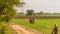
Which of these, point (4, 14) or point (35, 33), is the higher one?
point (4, 14)

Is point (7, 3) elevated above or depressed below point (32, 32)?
above

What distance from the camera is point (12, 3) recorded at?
639 cm

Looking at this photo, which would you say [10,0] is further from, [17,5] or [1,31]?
[1,31]

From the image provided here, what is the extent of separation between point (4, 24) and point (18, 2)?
0.81 meters

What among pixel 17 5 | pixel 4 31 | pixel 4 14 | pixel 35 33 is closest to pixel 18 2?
pixel 17 5

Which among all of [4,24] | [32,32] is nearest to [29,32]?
[32,32]

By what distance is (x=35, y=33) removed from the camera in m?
16.7

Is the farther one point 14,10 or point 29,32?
point 29,32

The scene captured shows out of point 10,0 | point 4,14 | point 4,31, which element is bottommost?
point 4,31

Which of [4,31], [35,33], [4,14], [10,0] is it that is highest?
[10,0]

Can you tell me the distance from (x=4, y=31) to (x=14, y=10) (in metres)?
0.72

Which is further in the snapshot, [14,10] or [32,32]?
[32,32]

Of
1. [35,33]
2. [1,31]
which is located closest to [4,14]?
[1,31]

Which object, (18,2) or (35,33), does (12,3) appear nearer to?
(18,2)
